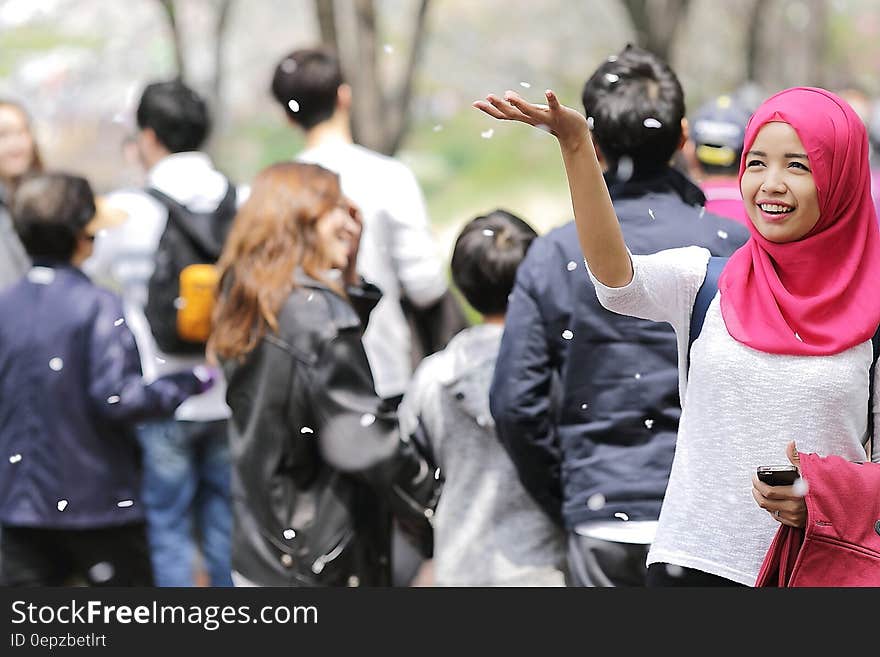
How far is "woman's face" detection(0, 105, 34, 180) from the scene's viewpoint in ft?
18.0

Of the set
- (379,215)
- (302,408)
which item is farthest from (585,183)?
(379,215)

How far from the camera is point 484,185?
57.4 feet

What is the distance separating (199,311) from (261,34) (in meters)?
15.9

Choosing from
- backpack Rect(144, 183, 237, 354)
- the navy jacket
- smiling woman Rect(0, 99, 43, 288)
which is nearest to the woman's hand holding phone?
the navy jacket

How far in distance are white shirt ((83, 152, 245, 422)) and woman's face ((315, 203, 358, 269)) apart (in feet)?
3.55

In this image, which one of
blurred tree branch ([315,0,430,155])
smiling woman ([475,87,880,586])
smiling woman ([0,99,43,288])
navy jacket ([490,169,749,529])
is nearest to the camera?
smiling woman ([475,87,880,586])

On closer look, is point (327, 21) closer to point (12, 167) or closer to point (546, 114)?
point (12, 167)

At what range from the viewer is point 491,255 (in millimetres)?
3998

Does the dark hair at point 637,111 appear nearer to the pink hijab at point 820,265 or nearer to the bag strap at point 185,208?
the pink hijab at point 820,265

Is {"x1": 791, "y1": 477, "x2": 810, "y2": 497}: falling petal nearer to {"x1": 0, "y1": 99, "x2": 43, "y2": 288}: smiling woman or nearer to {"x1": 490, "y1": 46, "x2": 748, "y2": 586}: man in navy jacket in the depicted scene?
{"x1": 490, "y1": 46, "x2": 748, "y2": 586}: man in navy jacket

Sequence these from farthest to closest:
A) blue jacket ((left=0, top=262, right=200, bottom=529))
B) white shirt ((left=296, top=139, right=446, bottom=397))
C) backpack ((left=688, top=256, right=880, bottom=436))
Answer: white shirt ((left=296, top=139, right=446, bottom=397)) < blue jacket ((left=0, top=262, right=200, bottom=529)) < backpack ((left=688, top=256, right=880, bottom=436))

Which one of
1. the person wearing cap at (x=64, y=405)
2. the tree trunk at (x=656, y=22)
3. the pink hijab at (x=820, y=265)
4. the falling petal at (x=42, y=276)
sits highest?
the pink hijab at (x=820, y=265)

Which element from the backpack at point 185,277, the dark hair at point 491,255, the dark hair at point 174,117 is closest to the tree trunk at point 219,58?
the dark hair at point 174,117

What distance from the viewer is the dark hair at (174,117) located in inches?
199
